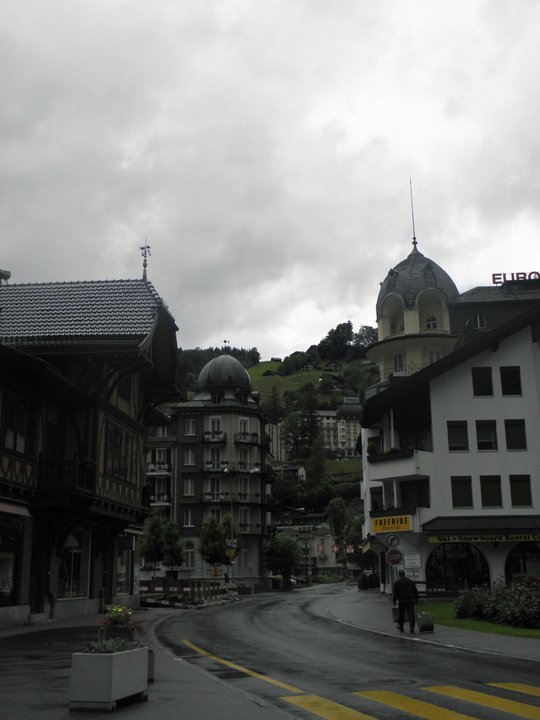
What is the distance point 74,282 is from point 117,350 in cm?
676

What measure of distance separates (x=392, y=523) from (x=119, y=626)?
32929 millimetres

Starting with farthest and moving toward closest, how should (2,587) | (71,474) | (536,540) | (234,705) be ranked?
(536,540), (71,474), (2,587), (234,705)

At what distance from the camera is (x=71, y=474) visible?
2742cm

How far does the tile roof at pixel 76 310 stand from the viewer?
29.7 m

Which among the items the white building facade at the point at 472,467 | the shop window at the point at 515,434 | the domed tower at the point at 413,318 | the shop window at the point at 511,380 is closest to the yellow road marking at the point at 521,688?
the white building facade at the point at 472,467

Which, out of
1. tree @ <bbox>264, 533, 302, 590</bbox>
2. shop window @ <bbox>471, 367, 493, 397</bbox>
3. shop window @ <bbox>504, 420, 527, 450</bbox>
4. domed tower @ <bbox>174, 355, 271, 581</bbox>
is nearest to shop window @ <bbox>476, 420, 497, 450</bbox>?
shop window @ <bbox>504, 420, 527, 450</bbox>

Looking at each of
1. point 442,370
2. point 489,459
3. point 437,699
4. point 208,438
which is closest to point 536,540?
point 489,459

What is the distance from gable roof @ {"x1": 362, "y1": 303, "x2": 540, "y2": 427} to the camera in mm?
42469

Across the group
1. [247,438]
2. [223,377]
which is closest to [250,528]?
[247,438]

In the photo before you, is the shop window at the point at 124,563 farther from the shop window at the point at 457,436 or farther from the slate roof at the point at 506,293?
the slate roof at the point at 506,293

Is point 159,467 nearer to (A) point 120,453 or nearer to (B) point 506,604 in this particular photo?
(A) point 120,453

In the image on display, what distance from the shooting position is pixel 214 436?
257 feet

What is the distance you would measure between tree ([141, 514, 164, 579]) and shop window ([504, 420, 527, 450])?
34411mm

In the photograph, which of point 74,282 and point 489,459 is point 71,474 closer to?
point 74,282
